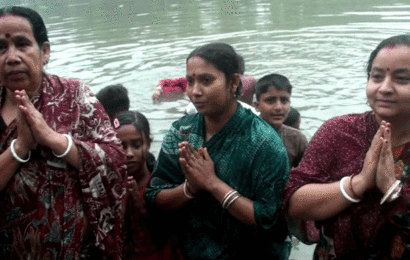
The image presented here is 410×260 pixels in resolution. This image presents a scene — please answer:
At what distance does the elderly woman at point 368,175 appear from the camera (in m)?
1.84

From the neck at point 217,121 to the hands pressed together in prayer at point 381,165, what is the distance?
31.1 inches

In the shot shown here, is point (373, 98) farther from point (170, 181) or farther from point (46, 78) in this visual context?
point (46, 78)

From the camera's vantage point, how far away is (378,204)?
6.25 ft

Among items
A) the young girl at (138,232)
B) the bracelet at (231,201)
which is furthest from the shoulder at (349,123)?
the young girl at (138,232)

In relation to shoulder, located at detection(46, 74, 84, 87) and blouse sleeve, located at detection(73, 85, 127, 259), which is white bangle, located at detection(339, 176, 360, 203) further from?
shoulder, located at detection(46, 74, 84, 87)

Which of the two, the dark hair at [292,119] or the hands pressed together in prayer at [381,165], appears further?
the dark hair at [292,119]

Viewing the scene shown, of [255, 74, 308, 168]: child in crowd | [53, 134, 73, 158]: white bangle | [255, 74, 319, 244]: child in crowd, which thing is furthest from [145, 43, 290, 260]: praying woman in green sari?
[255, 74, 308, 168]: child in crowd

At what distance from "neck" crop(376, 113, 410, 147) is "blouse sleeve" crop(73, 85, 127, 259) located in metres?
1.26

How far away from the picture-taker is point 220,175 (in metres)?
2.31

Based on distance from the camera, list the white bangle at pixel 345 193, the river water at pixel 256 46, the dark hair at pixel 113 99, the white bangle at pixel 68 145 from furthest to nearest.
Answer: the river water at pixel 256 46 < the dark hair at pixel 113 99 < the white bangle at pixel 68 145 < the white bangle at pixel 345 193

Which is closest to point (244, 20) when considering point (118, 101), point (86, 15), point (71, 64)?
point (71, 64)

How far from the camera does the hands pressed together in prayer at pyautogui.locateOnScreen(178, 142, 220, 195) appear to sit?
2242 millimetres

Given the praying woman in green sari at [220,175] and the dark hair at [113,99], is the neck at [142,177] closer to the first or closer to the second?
the praying woman in green sari at [220,175]

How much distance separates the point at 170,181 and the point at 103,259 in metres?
0.54
